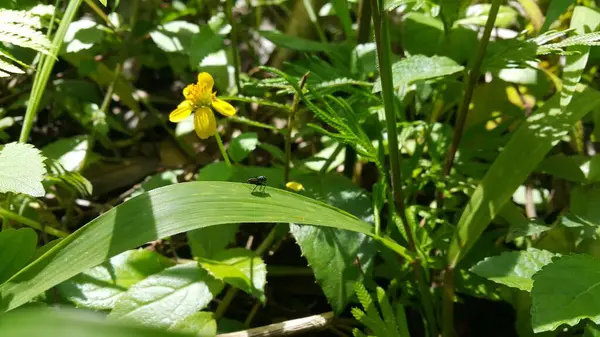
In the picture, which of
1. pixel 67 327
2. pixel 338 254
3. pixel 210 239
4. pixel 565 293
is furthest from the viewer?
pixel 210 239

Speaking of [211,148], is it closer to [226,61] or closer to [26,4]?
[226,61]

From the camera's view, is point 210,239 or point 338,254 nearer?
point 338,254

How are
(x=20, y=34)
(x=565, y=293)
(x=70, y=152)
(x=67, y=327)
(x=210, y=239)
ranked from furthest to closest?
(x=70, y=152), (x=210, y=239), (x=20, y=34), (x=565, y=293), (x=67, y=327)

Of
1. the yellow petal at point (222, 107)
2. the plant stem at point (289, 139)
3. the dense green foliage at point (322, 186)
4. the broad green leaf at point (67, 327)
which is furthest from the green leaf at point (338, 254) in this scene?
the broad green leaf at point (67, 327)

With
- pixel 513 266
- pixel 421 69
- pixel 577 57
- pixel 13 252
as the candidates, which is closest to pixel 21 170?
pixel 13 252

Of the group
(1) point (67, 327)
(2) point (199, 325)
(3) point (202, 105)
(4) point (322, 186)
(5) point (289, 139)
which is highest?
(1) point (67, 327)

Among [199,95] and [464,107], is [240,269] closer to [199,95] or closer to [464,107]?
[199,95]

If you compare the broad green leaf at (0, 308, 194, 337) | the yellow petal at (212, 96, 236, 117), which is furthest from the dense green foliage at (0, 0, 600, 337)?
the broad green leaf at (0, 308, 194, 337)
